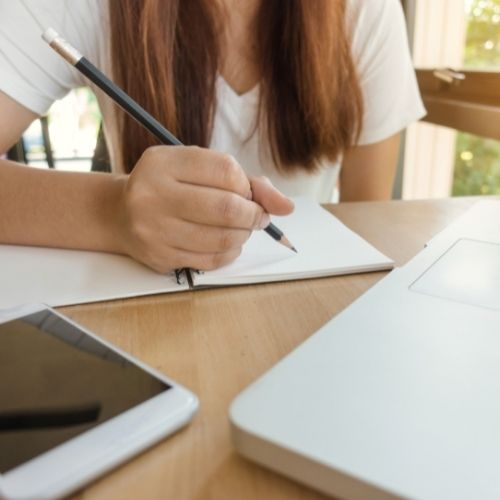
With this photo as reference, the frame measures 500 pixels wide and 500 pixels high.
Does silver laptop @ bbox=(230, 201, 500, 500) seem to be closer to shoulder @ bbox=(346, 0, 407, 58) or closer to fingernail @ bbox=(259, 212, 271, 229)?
fingernail @ bbox=(259, 212, 271, 229)

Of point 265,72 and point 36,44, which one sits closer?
point 36,44

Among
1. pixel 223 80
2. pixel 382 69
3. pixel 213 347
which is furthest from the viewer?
pixel 382 69

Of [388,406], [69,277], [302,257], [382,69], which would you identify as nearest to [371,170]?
[382,69]

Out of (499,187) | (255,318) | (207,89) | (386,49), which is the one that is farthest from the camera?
(499,187)

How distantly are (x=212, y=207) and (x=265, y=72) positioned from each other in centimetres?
45

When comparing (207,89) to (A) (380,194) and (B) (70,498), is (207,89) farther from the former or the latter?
(B) (70,498)

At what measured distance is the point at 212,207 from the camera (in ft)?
1.35

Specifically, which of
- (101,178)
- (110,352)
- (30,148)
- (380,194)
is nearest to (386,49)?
(380,194)

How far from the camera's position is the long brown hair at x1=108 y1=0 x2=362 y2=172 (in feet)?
2.12

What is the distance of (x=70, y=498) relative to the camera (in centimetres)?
22

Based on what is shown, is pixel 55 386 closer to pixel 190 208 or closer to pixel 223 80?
pixel 190 208

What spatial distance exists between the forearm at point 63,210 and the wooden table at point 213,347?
4.0 inches

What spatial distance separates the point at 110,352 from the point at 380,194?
0.72 meters

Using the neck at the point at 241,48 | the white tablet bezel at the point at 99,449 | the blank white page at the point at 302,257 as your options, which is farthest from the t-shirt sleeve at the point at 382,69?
the white tablet bezel at the point at 99,449
